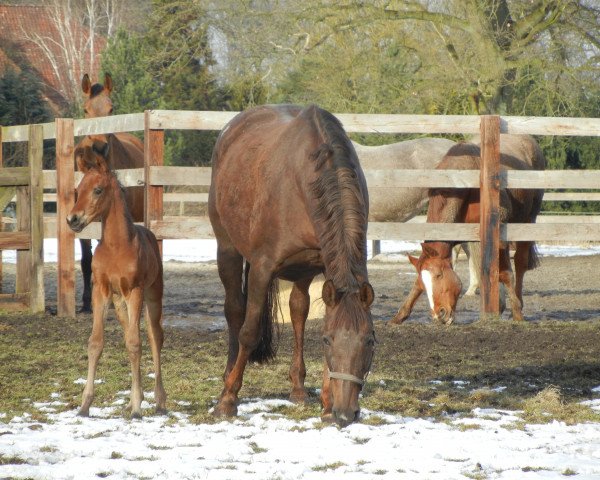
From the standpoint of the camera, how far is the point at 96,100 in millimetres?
10188

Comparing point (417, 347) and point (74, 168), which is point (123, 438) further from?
point (74, 168)

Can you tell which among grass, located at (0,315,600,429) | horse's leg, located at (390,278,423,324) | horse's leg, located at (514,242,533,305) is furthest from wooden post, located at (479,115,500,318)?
horse's leg, located at (514,242,533,305)

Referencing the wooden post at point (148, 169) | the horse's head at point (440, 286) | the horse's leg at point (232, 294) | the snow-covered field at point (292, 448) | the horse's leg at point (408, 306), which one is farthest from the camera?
the wooden post at point (148, 169)

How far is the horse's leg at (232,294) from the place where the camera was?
5.80 metres

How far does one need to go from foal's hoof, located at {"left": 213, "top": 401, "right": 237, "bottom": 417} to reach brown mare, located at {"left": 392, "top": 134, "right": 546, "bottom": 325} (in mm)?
4058

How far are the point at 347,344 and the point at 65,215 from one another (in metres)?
6.10

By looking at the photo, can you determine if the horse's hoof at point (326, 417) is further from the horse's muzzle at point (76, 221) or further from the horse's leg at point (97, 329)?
the horse's muzzle at point (76, 221)

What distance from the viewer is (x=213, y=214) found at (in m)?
6.14

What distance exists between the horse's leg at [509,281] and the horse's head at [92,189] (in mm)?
5027

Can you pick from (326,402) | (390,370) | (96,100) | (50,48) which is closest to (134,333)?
(326,402)

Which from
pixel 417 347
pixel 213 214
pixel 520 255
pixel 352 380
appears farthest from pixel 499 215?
pixel 352 380

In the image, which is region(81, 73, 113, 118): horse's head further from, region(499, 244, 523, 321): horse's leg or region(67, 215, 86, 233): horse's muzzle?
region(67, 215, 86, 233): horse's muzzle

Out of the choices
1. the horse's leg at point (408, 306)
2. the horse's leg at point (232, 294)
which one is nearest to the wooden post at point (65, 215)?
the horse's leg at point (408, 306)

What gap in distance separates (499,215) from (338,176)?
4.78 m
